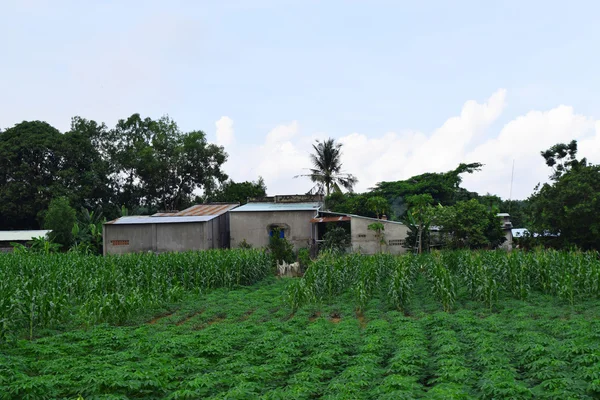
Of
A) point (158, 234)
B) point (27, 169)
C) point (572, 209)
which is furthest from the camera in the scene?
point (27, 169)

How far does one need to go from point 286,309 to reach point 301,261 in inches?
492

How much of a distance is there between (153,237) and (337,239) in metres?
10.2

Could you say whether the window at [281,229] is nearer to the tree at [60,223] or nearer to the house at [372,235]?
the house at [372,235]

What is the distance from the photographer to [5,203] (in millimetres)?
39062

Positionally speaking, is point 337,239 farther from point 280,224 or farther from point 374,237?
point 280,224

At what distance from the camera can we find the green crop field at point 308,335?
7.18 meters

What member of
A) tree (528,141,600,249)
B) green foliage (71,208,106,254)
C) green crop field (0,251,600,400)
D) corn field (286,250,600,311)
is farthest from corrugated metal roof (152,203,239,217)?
tree (528,141,600,249)

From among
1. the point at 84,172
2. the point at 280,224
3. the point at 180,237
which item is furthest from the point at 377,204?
the point at 84,172

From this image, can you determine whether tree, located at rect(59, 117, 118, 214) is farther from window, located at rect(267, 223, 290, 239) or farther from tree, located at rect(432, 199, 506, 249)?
tree, located at rect(432, 199, 506, 249)

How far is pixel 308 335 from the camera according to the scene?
10625mm

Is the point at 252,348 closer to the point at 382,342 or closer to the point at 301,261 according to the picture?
the point at 382,342

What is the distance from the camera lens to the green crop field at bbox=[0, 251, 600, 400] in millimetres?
7180

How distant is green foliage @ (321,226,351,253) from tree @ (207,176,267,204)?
1653 cm

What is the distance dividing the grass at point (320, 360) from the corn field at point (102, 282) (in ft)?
4.59
